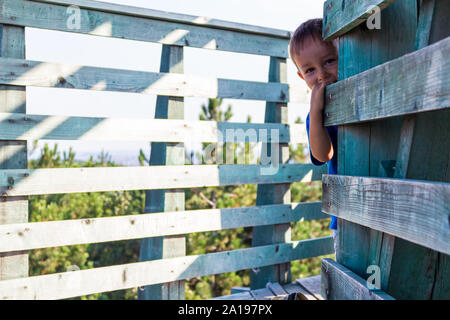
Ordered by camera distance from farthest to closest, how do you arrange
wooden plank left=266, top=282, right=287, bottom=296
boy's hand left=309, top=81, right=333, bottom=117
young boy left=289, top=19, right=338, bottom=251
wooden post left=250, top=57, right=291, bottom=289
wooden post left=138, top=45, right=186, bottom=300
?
wooden post left=250, top=57, right=291, bottom=289, wooden plank left=266, top=282, right=287, bottom=296, wooden post left=138, top=45, right=186, bottom=300, young boy left=289, top=19, right=338, bottom=251, boy's hand left=309, top=81, right=333, bottom=117

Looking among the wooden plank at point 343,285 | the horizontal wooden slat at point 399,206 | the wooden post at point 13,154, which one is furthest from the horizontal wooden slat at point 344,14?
the wooden post at point 13,154

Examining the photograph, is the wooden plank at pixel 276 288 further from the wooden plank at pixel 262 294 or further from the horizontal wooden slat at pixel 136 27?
the horizontal wooden slat at pixel 136 27

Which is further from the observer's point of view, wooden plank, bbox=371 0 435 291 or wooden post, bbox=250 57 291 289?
wooden post, bbox=250 57 291 289

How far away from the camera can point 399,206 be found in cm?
109

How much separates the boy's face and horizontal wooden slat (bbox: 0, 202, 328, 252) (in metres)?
1.40

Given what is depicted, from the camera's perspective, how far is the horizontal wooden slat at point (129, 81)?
2.33m

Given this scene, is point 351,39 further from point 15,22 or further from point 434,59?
point 15,22

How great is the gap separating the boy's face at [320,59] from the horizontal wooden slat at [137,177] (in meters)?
1.20

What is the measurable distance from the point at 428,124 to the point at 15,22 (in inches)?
93.0

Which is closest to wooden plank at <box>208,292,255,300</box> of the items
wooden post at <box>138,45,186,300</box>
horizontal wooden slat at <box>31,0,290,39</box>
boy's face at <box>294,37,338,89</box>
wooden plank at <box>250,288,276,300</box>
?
wooden plank at <box>250,288,276,300</box>

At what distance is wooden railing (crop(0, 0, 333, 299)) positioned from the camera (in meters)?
2.32

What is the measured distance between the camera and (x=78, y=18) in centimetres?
246

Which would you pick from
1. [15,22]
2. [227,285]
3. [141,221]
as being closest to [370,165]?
[141,221]

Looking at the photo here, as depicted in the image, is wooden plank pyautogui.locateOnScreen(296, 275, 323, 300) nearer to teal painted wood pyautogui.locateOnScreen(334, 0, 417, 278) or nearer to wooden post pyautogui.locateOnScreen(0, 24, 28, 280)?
teal painted wood pyautogui.locateOnScreen(334, 0, 417, 278)
